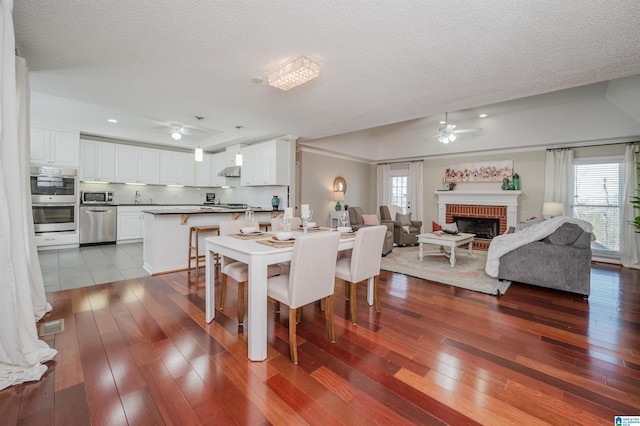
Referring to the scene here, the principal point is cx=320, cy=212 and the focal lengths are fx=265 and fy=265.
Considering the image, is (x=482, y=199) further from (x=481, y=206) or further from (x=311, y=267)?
(x=311, y=267)

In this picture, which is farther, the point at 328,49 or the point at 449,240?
the point at 449,240

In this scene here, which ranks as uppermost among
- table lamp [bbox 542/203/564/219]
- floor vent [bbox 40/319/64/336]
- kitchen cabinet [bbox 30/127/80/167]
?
kitchen cabinet [bbox 30/127/80/167]

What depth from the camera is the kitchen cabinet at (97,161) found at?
6.07m

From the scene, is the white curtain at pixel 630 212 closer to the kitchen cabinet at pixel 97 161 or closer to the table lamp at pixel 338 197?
the table lamp at pixel 338 197

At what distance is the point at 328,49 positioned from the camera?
7.70ft

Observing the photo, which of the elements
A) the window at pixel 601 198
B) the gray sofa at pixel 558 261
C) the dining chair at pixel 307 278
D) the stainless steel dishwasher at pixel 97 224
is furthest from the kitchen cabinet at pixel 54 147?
the window at pixel 601 198

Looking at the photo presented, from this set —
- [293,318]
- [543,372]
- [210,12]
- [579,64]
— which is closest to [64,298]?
[293,318]

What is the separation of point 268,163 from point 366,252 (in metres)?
3.60

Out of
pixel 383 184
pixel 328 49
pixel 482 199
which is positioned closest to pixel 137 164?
pixel 328 49

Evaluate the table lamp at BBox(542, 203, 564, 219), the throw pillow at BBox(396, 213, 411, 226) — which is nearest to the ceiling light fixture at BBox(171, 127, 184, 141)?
the throw pillow at BBox(396, 213, 411, 226)

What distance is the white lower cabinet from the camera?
630 cm

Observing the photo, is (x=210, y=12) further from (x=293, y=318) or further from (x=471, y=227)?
(x=471, y=227)

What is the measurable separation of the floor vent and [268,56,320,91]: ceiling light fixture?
303 cm

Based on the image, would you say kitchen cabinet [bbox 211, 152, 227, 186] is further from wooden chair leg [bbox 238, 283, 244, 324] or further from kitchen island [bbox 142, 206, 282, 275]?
wooden chair leg [bbox 238, 283, 244, 324]
